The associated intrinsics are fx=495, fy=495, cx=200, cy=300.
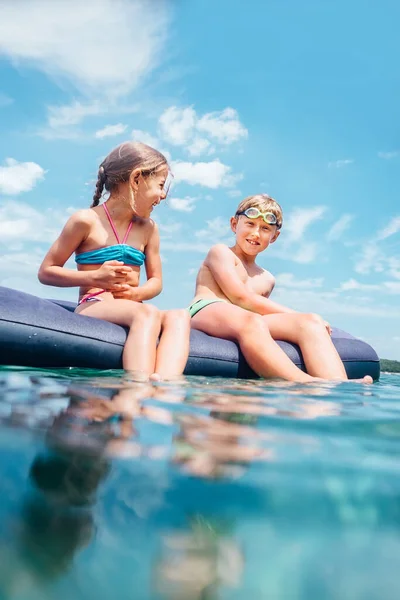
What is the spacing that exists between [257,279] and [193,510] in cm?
359

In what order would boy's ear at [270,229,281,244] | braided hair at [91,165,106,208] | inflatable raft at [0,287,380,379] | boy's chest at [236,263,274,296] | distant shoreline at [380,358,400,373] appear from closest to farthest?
inflatable raft at [0,287,380,379] → braided hair at [91,165,106,208] → boy's chest at [236,263,274,296] → boy's ear at [270,229,281,244] → distant shoreline at [380,358,400,373]

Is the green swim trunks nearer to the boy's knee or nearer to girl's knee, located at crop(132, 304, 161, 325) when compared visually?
the boy's knee

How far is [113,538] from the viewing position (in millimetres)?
552

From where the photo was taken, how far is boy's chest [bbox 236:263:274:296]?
13.3 ft

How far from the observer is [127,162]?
3566 mm

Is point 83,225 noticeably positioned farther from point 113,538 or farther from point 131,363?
point 113,538

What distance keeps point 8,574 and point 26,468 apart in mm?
254

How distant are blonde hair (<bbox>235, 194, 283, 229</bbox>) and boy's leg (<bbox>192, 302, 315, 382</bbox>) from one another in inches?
41.3

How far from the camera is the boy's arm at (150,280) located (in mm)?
→ 3439

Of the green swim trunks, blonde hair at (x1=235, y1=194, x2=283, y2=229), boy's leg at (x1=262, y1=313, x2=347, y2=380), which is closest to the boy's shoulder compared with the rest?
the green swim trunks

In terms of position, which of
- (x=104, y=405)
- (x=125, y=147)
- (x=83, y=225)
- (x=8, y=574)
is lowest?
(x=8, y=574)

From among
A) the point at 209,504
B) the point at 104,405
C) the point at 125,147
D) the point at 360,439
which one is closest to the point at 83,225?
the point at 125,147

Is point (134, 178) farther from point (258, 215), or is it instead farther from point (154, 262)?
point (258, 215)

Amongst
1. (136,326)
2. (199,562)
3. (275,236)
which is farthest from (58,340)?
(199,562)
